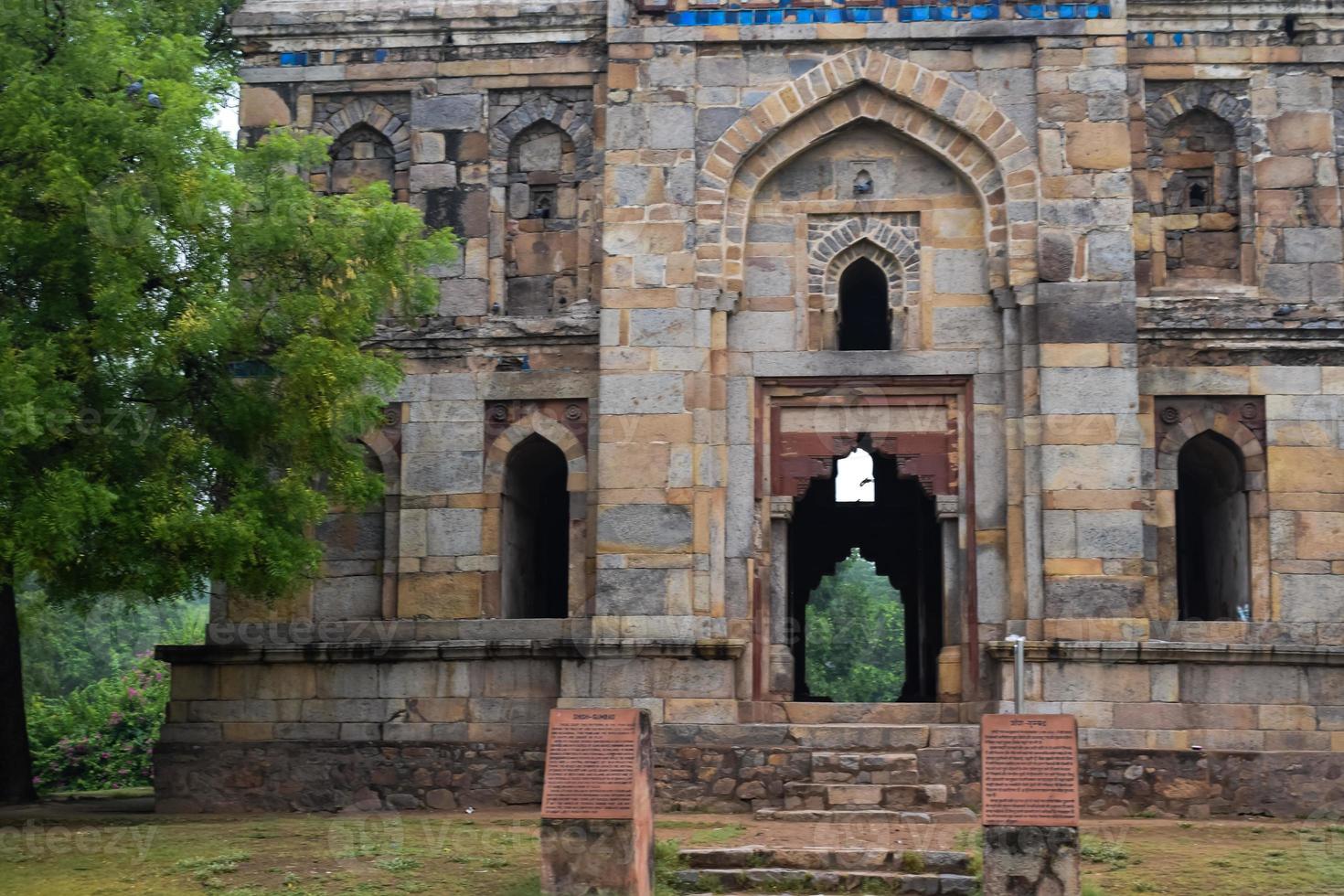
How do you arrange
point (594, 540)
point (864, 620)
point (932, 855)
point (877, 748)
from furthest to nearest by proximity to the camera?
1. point (864, 620)
2. point (594, 540)
3. point (877, 748)
4. point (932, 855)

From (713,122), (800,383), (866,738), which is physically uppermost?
(713,122)

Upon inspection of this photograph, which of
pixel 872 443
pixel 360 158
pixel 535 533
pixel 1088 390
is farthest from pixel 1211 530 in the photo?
pixel 360 158

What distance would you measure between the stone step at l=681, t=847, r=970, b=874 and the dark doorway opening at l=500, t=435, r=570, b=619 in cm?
563

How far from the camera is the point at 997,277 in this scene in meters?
18.7

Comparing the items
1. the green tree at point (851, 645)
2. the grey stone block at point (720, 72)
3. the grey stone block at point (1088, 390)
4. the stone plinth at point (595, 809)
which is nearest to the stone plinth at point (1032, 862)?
the stone plinth at point (595, 809)

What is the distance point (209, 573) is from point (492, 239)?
530cm

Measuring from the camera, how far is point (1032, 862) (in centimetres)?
1230

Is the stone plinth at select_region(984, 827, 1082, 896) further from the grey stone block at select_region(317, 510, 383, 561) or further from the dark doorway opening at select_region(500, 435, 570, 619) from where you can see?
the grey stone block at select_region(317, 510, 383, 561)

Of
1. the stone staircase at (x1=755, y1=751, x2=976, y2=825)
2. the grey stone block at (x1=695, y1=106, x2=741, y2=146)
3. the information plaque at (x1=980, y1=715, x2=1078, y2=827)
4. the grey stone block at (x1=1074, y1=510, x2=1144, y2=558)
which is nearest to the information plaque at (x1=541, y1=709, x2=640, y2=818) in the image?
the information plaque at (x1=980, y1=715, x2=1078, y2=827)

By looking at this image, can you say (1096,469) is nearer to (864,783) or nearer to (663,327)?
(864,783)

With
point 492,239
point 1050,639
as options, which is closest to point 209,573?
point 492,239

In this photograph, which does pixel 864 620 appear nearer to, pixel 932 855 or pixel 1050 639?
pixel 1050 639

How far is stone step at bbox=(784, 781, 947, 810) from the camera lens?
16.9 meters

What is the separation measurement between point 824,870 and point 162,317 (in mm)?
7412
